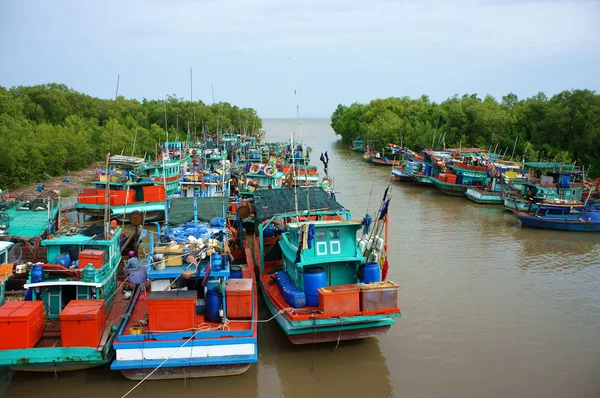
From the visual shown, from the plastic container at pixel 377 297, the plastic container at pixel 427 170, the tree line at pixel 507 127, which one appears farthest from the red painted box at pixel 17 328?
the plastic container at pixel 427 170

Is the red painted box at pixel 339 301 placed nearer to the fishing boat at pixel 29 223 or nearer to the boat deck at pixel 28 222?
the fishing boat at pixel 29 223

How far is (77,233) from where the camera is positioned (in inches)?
562

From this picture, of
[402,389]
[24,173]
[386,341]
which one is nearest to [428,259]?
[386,341]

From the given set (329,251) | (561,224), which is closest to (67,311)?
(329,251)

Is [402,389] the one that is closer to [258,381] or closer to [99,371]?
[258,381]

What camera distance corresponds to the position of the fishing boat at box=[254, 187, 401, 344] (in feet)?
37.7

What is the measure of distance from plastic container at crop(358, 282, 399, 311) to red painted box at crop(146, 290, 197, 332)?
402 cm

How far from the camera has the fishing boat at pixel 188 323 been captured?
10.3 meters

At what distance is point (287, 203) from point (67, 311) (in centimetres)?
822

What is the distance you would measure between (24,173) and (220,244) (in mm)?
29214

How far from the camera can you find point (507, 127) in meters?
56.3

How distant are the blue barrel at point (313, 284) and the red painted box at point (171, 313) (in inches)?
119

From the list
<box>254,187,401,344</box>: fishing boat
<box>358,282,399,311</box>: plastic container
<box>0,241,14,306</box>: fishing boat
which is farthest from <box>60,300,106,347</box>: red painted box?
<box>358,282,399,311</box>: plastic container

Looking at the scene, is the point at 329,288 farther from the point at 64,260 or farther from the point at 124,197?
the point at 124,197
